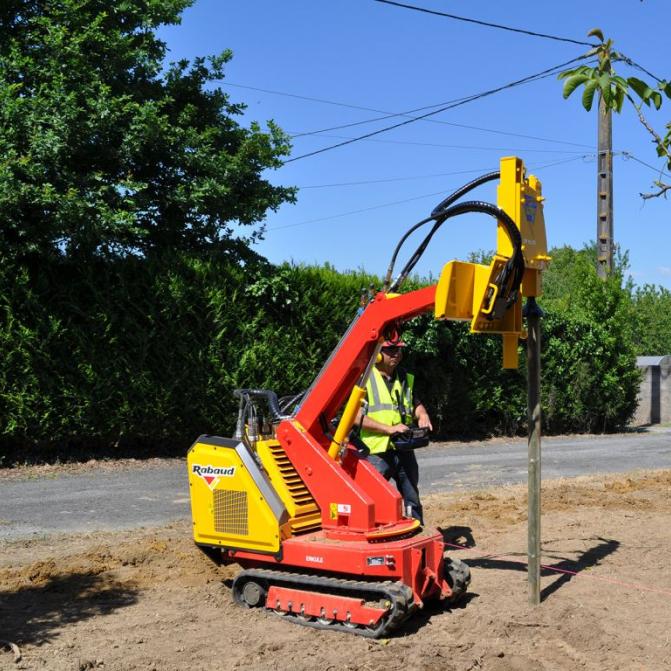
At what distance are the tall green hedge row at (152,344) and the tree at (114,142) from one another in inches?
25.2

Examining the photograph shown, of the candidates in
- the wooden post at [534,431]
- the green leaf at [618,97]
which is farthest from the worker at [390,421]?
the green leaf at [618,97]

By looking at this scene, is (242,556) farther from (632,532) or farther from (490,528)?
(632,532)

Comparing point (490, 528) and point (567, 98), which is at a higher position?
point (567, 98)

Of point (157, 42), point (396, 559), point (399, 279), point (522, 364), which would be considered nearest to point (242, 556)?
point (396, 559)

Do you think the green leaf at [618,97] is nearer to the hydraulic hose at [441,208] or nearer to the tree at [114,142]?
the hydraulic hose at [441,208]

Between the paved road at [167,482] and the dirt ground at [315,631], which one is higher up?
the paved road at [167,482]

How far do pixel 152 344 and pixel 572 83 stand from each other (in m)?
8.83

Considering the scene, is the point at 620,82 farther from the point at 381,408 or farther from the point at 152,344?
the point at 152,344

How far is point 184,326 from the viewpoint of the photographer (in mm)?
12750

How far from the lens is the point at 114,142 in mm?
12984

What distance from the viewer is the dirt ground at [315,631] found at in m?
5.00

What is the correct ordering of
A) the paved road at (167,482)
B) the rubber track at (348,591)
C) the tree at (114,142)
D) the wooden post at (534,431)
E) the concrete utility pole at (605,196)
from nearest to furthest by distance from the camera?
the rubber track at (348,591) < the wooden post at (534,431) < the paved road at (167,482) < the tree at (114,142) < the concrete utility pole at (605,196)

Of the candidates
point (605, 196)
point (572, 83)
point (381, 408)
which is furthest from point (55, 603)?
point (605, 196)

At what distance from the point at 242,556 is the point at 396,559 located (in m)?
1.21
